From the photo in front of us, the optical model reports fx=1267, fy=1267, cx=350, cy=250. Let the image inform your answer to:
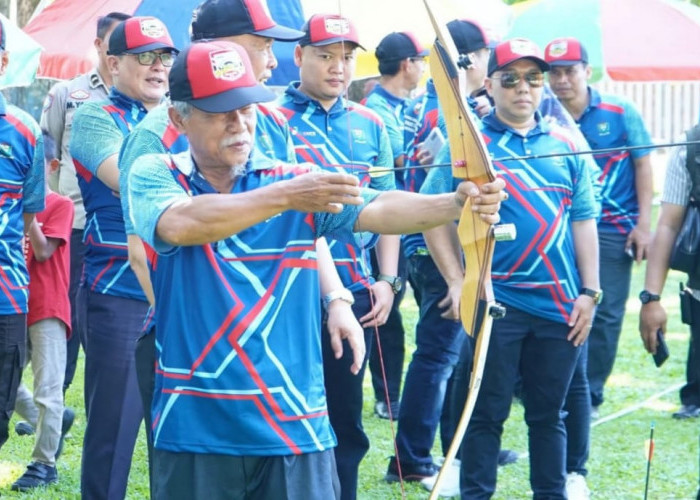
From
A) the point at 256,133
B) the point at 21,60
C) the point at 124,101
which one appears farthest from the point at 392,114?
the point at 256,133

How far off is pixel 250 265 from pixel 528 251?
2.22 metres

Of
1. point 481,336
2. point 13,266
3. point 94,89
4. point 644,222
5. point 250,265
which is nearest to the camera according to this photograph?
point 250,265

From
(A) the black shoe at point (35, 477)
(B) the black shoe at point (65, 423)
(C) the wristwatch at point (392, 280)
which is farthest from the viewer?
(B) the black shoe at point (65, 423)

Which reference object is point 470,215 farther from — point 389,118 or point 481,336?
point 389,118

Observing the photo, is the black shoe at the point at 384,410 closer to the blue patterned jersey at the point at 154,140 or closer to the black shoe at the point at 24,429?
the black shoe at the point at 24,429

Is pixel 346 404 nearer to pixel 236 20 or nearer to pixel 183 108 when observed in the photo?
pixel 236 20

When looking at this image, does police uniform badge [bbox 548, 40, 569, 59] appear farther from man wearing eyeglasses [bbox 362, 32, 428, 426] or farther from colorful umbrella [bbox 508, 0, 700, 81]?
colorful umbrella [bbox 508, 0, 700, 81]

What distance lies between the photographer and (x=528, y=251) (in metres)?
5.27

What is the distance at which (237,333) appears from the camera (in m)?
3.27

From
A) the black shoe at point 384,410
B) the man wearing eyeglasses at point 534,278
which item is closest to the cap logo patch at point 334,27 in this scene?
the man wearing eyeglasses at point 534,278

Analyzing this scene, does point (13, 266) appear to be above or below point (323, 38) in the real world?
below

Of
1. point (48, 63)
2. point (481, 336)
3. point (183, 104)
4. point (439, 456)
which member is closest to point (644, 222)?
point (439, 456)

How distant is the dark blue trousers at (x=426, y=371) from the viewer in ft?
20.6

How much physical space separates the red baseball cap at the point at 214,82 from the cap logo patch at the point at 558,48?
14.1 ft
